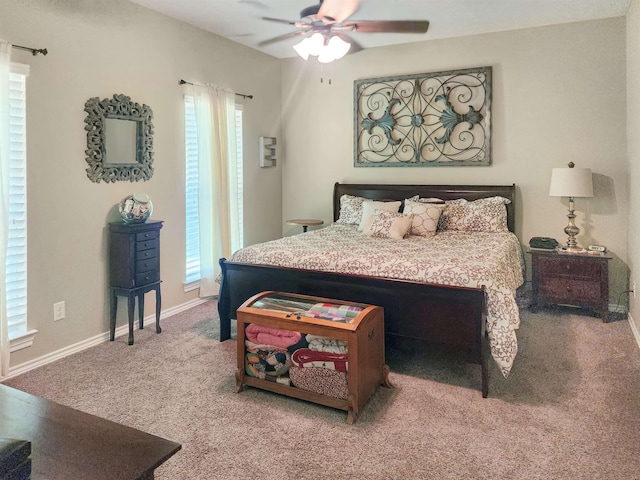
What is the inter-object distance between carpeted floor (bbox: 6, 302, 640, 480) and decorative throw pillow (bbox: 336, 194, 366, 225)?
1983 millimetres

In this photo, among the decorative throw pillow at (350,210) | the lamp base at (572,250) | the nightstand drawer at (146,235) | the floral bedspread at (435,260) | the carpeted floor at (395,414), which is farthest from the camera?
the decorative throw pillow at (350,210)

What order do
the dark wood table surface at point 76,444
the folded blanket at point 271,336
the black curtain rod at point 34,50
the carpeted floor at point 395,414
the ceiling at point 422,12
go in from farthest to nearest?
the ceiling at point 422,12 → the black curtain rod at point 34,50 → the folded blanket at point 271,336 → the carpeted floor at point 395,414 → the dark wood table surface at point 76,444

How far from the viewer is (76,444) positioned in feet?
3.78

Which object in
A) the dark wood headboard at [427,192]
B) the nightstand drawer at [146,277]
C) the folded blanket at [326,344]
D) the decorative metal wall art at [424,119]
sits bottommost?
the folded blanket at [326,344]

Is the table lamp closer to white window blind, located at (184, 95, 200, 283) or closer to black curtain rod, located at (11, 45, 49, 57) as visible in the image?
white window blind, located at (184, 95, 200, 283)

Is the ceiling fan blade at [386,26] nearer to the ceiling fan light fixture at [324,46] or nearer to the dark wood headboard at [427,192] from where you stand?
the ceiling fan light fixture at [324,46]

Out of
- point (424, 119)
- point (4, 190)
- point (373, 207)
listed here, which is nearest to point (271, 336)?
point (4, 190)

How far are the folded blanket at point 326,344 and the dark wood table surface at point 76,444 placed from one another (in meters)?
1.45

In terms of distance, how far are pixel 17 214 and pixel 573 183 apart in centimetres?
443

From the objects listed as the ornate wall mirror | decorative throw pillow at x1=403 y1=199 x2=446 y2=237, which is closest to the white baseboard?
the ornate wall mirror

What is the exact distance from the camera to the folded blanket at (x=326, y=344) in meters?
2.55

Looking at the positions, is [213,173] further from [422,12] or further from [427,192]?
[422,12]

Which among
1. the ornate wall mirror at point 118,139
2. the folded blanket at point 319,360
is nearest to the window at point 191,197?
the ornate wall mirror at point 118,139

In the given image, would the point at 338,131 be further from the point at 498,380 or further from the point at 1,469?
the point at 1,469
